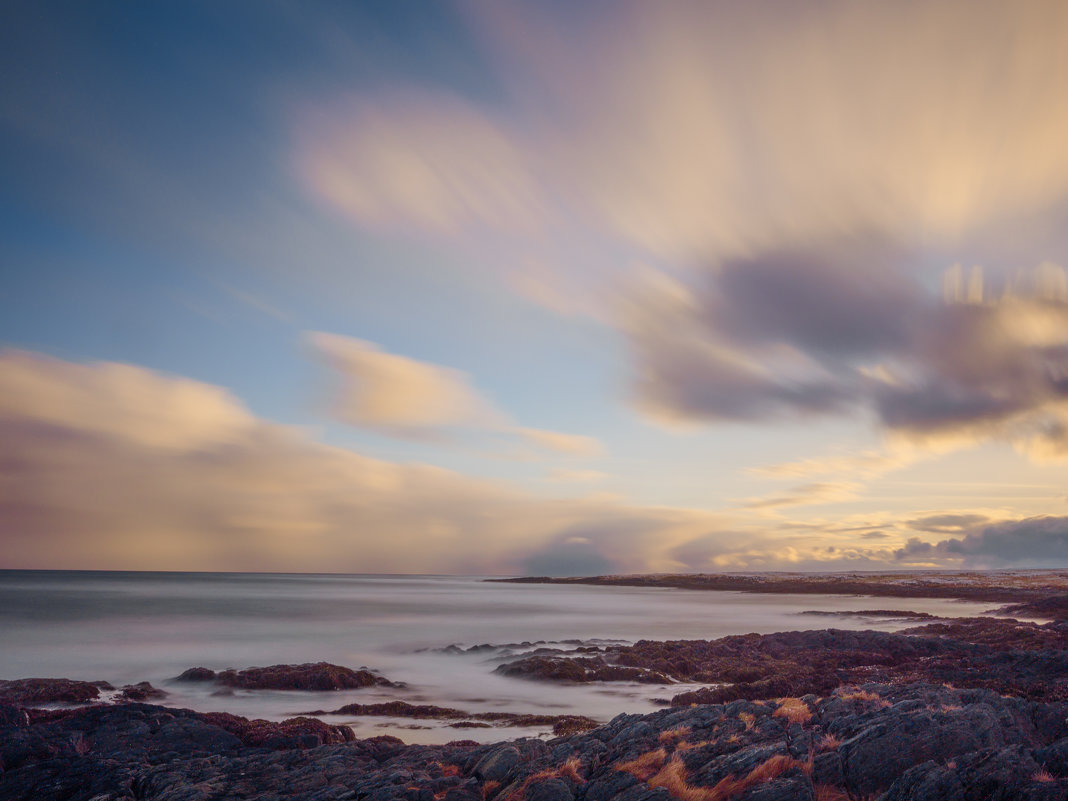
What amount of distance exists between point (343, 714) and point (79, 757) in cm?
1107

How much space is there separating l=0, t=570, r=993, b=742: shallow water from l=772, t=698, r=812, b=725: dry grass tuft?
30.3ft

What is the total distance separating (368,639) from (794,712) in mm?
47466

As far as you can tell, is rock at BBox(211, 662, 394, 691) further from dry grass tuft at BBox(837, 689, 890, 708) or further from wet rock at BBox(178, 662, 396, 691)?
dry grass tuft at BBox(837, 689, 890, 708)

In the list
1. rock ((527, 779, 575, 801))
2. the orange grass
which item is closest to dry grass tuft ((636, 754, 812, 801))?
the orange grass

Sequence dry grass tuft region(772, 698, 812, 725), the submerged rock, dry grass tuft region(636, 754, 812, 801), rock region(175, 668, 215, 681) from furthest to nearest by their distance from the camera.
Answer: rock region(175, 668, 215, 681), dry grass tuft region(772, 698, 812, 725), dry grass tuft region(636, 754, 812, 801), the submerged rock

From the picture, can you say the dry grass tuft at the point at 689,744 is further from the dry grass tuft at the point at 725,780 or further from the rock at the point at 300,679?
the rock at the point at 300,679

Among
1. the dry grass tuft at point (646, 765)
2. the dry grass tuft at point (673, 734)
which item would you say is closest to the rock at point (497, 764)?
the dry grass tuft at point (646, 765)

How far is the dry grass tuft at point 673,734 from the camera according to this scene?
50.9 feet

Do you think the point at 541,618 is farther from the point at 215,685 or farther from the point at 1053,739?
the point at 1053,739

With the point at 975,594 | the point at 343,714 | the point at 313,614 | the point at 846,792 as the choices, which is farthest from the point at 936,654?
the point at 975,594

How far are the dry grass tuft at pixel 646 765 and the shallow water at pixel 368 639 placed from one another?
9.13 metres

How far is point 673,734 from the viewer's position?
15969mm

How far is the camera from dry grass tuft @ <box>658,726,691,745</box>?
15.5 meters

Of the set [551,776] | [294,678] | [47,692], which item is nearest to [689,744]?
[551,776]
